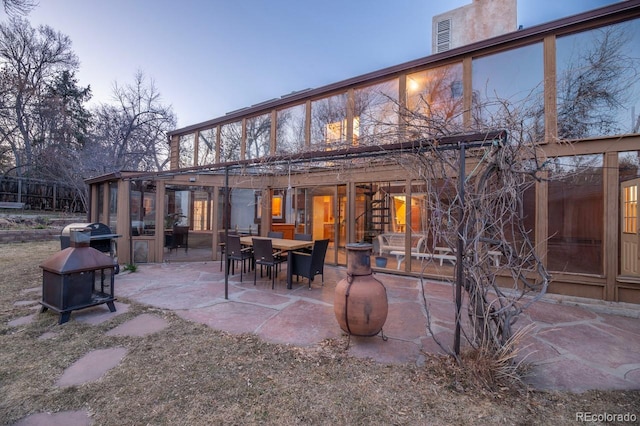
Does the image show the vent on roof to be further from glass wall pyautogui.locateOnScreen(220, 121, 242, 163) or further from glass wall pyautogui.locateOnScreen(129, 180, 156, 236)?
glass wall pyautogui.locateOnScreen(129, 180, 156, 236)

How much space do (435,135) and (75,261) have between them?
4.69 meters

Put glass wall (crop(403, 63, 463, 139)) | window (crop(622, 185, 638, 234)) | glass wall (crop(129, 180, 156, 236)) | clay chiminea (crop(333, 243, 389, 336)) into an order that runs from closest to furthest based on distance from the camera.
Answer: clay chiminea (crop(333, 243, 389, 336)), window (crop(622, 185, 638, 234)), glass wall (crop(403, 63, 463, 139)), glass wall (crop(129, 180, 156, 236))

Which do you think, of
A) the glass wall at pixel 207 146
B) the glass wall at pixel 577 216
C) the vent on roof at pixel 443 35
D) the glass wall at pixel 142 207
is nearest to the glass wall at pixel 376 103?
the vent on roof at pixel 443 35

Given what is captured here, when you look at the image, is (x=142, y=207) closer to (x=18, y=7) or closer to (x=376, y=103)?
(x=18, y=7)

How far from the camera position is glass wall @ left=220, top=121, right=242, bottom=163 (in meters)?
9.21

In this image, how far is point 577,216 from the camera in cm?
491

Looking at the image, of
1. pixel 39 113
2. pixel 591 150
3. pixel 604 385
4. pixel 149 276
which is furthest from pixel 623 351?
pixel 39 113

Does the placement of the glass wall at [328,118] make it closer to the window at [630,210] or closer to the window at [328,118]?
the window at [328,118]

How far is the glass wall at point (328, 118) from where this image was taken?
23.6 feet

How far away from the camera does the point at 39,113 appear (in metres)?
16.5

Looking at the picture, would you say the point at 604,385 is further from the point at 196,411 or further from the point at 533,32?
the point at 533,32

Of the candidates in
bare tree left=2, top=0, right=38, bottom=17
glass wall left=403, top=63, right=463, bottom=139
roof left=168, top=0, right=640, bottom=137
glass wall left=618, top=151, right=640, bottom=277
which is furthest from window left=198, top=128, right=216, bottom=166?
glass wall left=618, top=151, right=640, bottom=277

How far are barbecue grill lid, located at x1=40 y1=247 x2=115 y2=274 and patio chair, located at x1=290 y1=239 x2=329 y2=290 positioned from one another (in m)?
2.98

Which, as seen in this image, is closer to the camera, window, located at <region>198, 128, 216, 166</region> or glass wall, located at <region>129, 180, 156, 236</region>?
glass wall, located at <region>129, 180, 156, 236</region>
